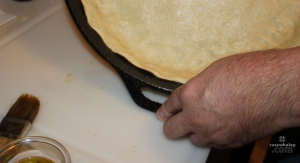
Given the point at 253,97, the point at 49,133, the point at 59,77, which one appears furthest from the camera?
the point at 59,77

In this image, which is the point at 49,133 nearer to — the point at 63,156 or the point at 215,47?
the point at 63,156

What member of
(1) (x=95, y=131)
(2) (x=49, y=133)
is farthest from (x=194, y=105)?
(2) (x=49, y=133)

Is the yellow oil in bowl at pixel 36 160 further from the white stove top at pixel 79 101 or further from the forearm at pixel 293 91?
the forearm at pixel 293 91

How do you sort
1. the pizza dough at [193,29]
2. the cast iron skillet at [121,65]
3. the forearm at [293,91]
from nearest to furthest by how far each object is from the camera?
the forearm at [293,91] → the cast iron skillet at [121,65] → the pizza dough at [193,29]

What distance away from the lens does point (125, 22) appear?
2.60 feet

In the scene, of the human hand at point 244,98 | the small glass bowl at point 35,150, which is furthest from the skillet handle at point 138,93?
the small glass bowl at point 35,150

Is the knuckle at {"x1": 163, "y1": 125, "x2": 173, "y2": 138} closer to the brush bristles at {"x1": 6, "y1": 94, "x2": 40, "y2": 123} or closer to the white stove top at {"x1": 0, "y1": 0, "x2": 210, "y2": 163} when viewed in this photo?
the white stove top at {"x1": 0, "y1": 0, "x2": 210, "y2": 163}

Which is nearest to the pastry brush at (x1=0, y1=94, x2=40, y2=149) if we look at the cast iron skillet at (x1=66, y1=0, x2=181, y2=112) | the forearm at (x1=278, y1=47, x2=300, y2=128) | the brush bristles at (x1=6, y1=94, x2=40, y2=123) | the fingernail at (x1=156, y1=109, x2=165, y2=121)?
the brush bristles at (x1=6, y1=94, x2=40, y2=123)

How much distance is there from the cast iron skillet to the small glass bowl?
27 centimetres

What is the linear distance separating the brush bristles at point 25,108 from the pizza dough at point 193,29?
0.32m

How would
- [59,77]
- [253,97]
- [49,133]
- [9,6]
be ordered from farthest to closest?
[9,6]
[59,77]
[49,133]
[253,97]

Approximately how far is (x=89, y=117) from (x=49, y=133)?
126 millimetres

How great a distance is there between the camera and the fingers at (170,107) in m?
0.65

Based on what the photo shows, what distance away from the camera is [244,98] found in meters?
0.56
